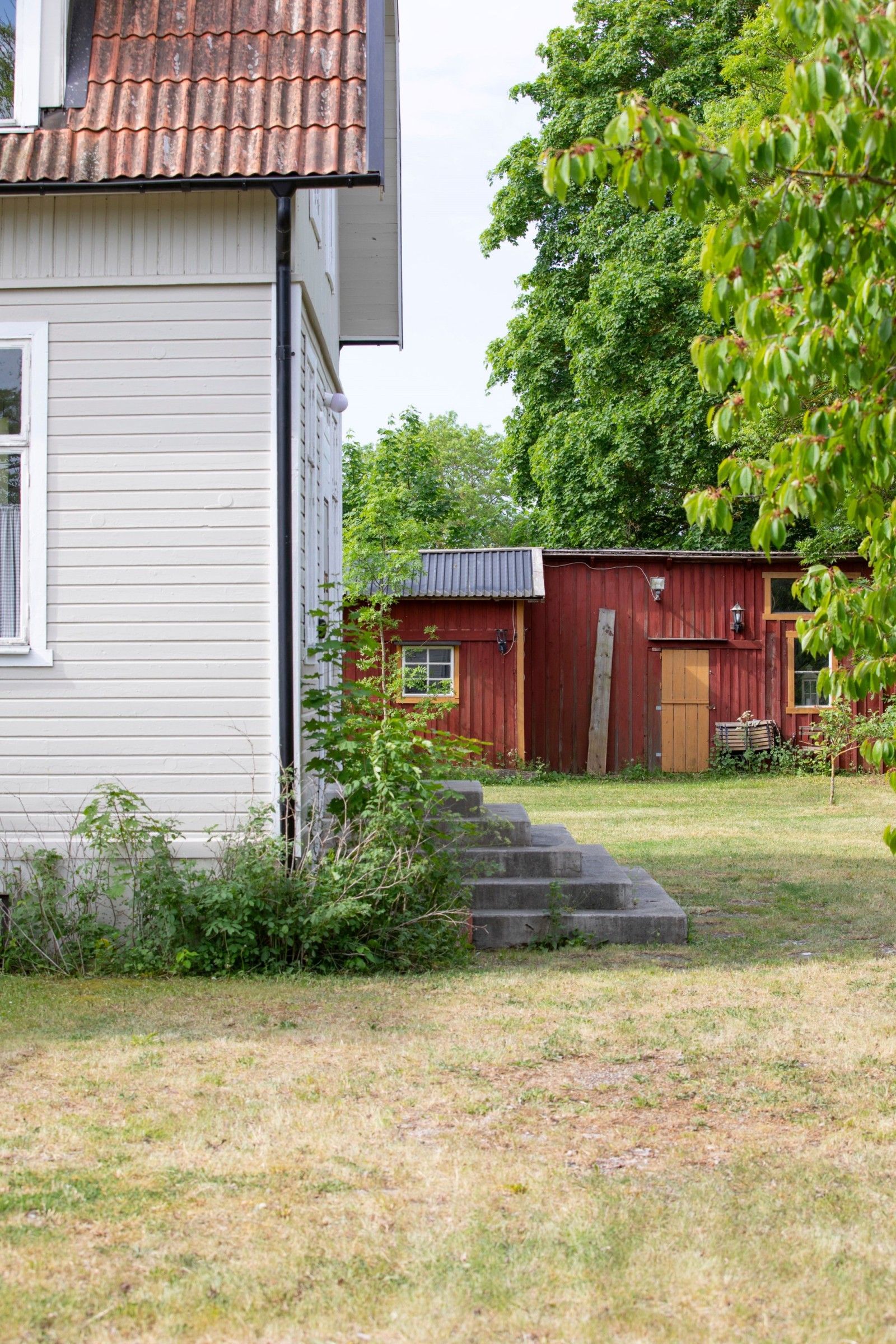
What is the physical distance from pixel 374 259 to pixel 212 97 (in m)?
4.52

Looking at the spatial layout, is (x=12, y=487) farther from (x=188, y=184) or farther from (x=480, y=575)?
(x=480, y=575)

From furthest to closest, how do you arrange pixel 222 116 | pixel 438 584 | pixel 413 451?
pixel 413 451, pixel 438 584, pixel 222 116

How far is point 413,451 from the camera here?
123 feet

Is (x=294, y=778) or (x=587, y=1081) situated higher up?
(x=294, y=778)

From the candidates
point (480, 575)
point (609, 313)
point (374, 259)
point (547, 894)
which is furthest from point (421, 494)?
point (547, 894)

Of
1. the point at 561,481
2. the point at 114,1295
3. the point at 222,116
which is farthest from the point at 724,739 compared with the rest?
the point at 114,1295

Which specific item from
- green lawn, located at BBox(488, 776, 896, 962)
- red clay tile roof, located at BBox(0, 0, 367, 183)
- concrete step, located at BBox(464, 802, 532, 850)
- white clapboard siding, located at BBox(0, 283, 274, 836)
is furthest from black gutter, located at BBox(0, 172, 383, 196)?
green lawn, located at BBox(488, 776, 896, 962)

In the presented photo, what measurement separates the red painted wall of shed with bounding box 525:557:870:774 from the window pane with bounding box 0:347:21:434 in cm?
1459

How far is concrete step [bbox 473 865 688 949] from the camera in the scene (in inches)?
295

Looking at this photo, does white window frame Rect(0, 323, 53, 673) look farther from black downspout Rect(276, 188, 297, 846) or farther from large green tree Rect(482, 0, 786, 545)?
large green tree Rect(482, 0, 786, 545)

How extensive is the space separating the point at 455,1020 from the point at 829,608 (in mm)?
2702

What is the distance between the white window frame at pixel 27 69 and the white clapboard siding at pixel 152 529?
443 millimetres

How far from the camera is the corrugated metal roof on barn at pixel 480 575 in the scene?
65.6ft

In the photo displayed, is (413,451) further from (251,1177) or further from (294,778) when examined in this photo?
(251,1177)
